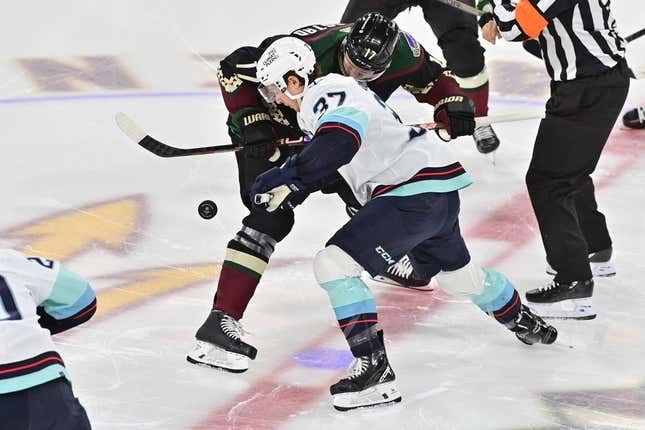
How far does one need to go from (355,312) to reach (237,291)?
1.52 feet

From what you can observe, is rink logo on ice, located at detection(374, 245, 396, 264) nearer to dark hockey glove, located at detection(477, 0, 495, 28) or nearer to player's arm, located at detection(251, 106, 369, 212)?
player's arm, located at detection(251, 106, 369, 212)

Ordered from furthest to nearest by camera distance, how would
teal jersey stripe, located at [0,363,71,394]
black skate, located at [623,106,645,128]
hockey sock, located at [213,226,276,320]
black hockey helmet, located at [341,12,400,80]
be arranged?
black skate, located at [623,106,645,128] → hockey sock, located at [213,226,276,320] → black hockey helmet, located at [341,12,400,80] → teal jersey stripe, located at [0,363,71,394]

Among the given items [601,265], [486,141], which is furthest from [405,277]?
[486,141]

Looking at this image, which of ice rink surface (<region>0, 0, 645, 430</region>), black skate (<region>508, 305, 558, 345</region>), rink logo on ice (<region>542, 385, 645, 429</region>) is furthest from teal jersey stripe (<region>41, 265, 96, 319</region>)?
black skate (<region>508, 305, 558, 345</region>)

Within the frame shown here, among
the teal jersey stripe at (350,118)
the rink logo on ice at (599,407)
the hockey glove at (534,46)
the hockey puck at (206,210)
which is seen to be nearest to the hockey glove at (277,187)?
the teal jersey stripe at (350,118)

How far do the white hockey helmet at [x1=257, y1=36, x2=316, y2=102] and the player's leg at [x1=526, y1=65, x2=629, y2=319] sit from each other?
3.05 ft

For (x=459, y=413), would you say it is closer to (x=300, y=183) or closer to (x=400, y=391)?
(x=400, y=391)

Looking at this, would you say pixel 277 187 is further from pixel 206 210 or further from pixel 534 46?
pixel 534 46

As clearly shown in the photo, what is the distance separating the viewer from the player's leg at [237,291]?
3395 millimetres

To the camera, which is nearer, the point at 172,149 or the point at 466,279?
the point at 466,279

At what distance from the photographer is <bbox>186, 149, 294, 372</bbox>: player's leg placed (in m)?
3.39

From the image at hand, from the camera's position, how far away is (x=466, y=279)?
11.1 ft

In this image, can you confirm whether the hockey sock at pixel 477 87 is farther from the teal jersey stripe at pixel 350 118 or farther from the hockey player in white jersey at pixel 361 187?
the teal jersey stripe at pixel 350 118

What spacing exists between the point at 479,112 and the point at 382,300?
1.31 meters
